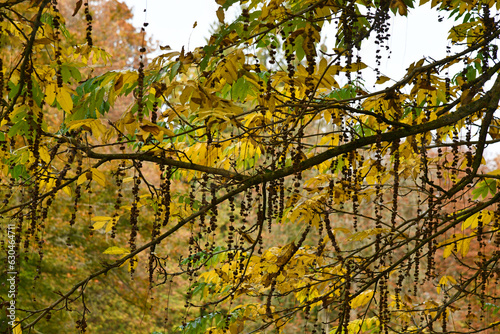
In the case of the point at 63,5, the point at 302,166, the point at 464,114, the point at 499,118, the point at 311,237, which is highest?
the point at 63,5

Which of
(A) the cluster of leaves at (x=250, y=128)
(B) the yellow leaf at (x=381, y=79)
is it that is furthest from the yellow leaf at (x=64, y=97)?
(B) the yellow leaf at (x=381, y=79)

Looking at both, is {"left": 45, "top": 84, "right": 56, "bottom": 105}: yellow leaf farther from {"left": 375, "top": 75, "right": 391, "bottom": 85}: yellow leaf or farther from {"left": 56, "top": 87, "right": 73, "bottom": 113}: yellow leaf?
{"left": 375, "top": 75, "right": 391, "bottom": 85}: yellow leaf

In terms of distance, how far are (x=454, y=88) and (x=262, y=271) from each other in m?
1.65

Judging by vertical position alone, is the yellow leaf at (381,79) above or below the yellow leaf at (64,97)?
above

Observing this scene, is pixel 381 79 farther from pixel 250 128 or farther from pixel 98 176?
pixel 98 176

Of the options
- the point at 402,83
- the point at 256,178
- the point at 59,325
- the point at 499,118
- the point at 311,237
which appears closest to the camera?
the point at 256,178

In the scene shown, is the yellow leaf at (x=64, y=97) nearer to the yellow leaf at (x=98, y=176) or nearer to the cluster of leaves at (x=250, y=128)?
the cluster of leaves at (x=250, y=128)

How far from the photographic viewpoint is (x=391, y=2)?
2156 mm

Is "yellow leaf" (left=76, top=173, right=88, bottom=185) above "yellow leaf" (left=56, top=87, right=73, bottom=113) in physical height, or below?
below

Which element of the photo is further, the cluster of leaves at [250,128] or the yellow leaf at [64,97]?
the yellow leaf at [64,97]

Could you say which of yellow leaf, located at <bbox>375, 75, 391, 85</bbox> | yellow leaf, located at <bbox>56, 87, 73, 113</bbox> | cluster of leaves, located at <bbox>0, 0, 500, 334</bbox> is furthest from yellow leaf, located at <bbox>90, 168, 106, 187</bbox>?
yellow leaf, located at <bbox>375, 75, 391, 85</bbox>

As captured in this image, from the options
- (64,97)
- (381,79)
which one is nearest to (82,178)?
(64,97)

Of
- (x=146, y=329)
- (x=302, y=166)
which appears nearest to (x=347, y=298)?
(x=302, y=166)

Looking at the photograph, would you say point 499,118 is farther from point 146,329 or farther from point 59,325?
point 146,329
